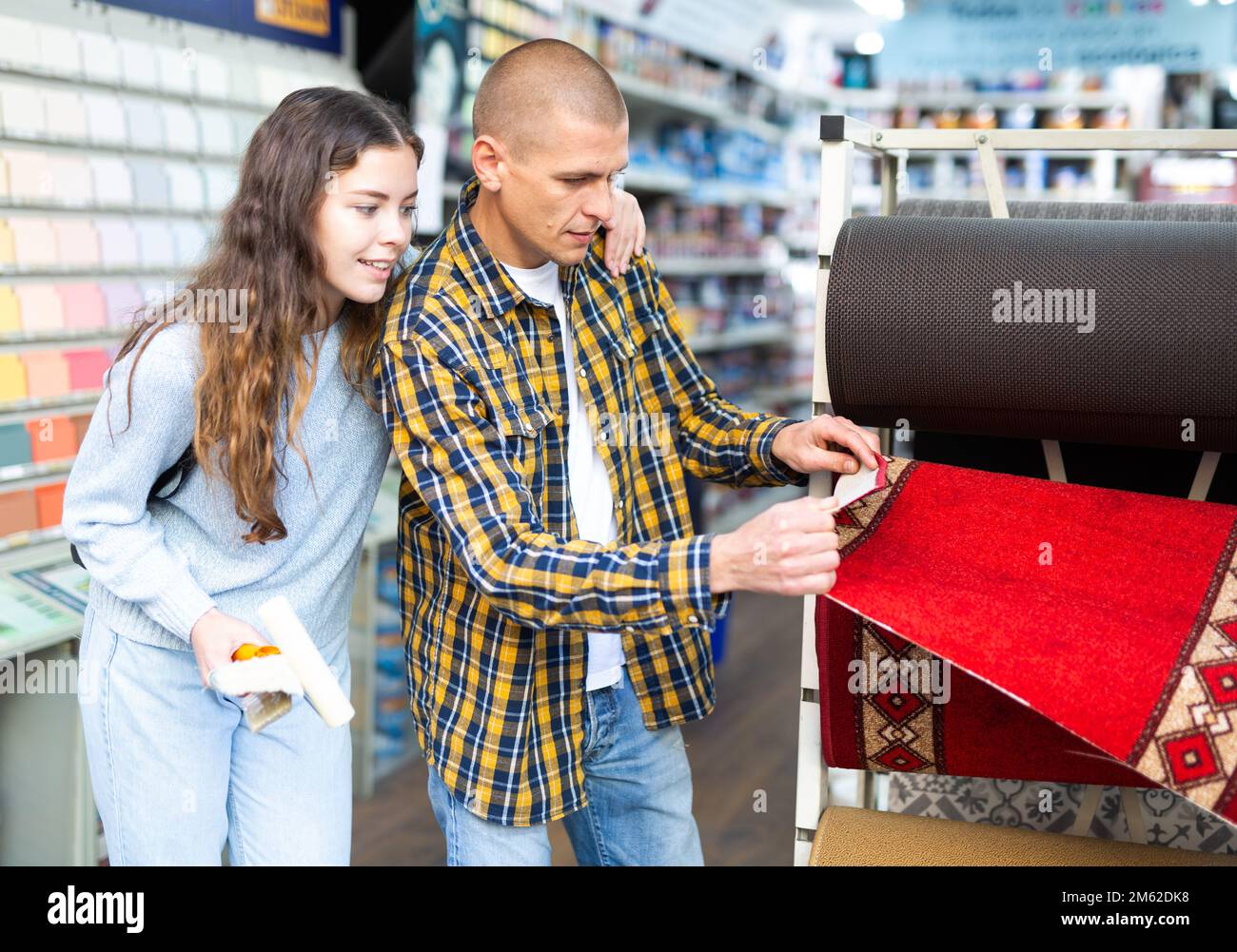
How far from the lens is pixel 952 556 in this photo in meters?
1.59

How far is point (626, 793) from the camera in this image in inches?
74.7

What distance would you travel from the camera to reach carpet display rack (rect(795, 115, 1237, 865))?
150cm

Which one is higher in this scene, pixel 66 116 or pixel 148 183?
pixel 66 116

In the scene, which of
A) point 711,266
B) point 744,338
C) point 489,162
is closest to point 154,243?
point 489,162

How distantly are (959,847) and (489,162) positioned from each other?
4.08 ft

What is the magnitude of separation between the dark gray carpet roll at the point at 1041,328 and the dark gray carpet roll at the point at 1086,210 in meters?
0.25

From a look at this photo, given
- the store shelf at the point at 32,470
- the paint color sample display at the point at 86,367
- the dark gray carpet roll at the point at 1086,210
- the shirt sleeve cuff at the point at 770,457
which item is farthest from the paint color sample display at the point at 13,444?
the dark gray carpet roll at the point at 1086,210

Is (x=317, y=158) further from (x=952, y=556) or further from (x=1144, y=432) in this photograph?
(x=1144, y=432)

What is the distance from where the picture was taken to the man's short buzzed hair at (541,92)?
1642 millimetres

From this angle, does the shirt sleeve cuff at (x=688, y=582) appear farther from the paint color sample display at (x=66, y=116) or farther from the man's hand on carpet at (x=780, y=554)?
the paint color sample display at (x=66, y=116)

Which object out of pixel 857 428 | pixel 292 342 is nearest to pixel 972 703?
pixel 857 428

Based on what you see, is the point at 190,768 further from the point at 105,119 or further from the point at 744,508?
the point at 744,508

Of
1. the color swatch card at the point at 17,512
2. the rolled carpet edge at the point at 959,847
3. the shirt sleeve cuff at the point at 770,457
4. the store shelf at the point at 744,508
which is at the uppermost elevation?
the shirt sleeve cuff at the point at 770,457

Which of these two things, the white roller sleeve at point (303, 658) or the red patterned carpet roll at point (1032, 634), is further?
the white roller sleeve at point (303, 658)
